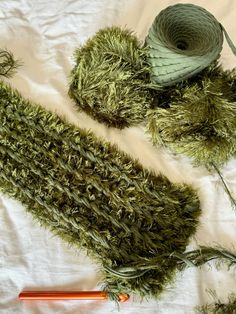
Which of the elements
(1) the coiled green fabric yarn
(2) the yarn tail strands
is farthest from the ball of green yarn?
(2) the yarn tail strands

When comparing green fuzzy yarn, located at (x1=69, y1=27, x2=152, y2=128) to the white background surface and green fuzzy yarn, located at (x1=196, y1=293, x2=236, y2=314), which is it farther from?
green fuzzy yarn, located at (x1=196, y1=293, x2=236, y2=314)

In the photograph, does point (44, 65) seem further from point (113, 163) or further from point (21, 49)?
point (113, 163)

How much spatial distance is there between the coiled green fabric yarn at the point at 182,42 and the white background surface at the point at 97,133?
124 millimetres

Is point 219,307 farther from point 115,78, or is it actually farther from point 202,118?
point 115,78

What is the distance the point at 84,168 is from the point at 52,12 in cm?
35

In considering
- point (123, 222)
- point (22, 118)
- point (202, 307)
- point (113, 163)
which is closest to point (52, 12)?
point (22, 118)

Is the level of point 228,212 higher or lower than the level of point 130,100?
lower

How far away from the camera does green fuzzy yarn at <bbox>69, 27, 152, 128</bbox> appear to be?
0.84 metres

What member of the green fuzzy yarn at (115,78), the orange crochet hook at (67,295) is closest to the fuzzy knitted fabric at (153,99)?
the green fuzzy yarn at (115,78)

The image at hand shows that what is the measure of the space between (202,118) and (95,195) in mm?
226

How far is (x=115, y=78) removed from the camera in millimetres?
839

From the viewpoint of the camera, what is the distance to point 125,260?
791 millimetres

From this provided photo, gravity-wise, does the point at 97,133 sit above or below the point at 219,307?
above

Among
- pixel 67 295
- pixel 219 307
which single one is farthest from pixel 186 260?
pixel 67 295
